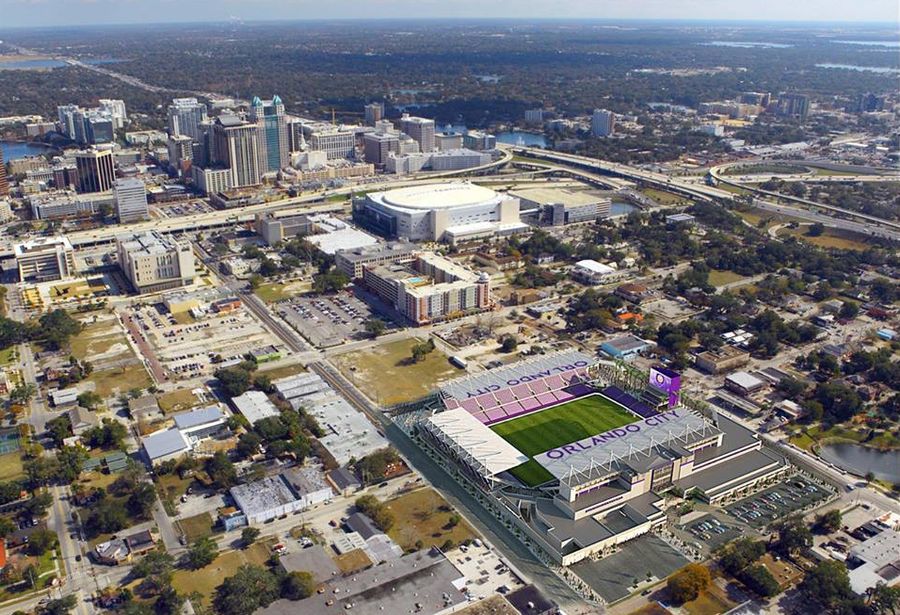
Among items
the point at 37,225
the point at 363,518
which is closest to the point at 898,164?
the point at 363,518

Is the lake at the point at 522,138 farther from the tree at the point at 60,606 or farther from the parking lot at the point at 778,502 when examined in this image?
the tree at the point at 60,606

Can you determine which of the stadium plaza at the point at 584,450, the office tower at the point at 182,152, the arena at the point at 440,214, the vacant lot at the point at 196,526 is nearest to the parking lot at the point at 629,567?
the stadium plaza at the point at 584,450

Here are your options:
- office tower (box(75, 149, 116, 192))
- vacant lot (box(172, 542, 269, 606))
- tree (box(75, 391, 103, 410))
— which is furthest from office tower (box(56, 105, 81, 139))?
vacant lot (box(172, 542, 269, 606))

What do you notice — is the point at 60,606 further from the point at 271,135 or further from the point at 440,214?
the point at 271,135

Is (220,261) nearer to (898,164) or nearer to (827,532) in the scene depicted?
(827,532)

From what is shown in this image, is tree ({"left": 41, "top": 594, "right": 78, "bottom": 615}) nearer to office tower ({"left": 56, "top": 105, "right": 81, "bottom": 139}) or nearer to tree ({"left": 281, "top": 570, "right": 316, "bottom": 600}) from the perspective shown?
tree ({"left": 281, "top": 570, "right": 316, "bottom": 600})

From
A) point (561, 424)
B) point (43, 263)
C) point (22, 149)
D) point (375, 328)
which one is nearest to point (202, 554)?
point (561, 424)
